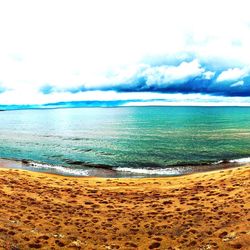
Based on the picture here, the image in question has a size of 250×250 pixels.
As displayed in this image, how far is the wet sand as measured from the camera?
18609 mm

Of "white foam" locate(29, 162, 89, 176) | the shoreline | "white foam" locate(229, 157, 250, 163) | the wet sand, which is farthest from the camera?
"white foam" locate(229, 157, 250, 163)

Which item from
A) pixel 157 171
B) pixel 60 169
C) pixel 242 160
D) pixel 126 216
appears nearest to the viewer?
pixel 126 216

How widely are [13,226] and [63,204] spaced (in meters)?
7.60

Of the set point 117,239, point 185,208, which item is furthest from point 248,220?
point 117,239

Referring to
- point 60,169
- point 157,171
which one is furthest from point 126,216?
point 60,169

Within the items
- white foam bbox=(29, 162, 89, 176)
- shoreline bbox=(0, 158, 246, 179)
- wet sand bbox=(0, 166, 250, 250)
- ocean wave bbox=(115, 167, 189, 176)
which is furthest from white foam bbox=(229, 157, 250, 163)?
white foam bbox=(29, 162, 89, 176)

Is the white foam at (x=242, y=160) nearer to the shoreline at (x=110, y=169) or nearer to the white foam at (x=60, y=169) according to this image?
the shoreline at (x=110, y=169)

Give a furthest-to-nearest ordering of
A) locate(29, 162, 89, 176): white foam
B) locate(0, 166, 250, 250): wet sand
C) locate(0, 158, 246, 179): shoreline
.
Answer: locate(29, 162, 89, 176): white foam
locate(0, 158, 246, 179): shoreline
locate(0, 166, 250, 250): wet sand

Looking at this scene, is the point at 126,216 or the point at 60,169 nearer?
the point at 126,216

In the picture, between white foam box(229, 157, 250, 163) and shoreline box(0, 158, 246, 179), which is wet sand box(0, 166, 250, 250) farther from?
white foam box(229, 157, 250, 163)

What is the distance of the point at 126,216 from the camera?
24422 mm

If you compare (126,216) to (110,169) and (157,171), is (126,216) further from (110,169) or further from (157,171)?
(110,169)

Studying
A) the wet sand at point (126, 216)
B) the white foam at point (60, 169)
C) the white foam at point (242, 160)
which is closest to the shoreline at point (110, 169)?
the white foam at point (60, 169)

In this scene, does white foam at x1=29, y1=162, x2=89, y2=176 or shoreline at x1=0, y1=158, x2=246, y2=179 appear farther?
white foam at x1=29, y1=162, x2=89, y2=176
